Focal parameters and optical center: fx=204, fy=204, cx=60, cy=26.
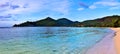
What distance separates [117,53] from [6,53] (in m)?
7.44

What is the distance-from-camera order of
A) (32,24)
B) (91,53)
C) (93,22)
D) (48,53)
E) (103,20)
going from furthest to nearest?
(32,24) < (93,22) < (103,20) < (48,53) < (91,53)

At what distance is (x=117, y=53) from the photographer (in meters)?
12.1

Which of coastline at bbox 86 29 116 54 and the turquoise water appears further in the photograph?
the turquoise water

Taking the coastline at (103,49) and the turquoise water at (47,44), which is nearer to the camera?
the coastline at (103,49)

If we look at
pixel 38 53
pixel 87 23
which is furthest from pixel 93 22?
pixel 38 53

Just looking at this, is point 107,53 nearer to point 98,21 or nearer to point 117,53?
point 117,53

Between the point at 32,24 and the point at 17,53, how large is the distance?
178m

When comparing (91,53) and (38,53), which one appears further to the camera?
(38,53)

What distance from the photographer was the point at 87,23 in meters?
184

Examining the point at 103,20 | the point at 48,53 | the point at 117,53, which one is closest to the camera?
the point at 117,53

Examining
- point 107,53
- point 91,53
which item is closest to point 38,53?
point 91,53

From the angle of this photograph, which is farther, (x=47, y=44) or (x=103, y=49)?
(x=47, y=44)

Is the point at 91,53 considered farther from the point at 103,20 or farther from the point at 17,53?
the point at 103,20

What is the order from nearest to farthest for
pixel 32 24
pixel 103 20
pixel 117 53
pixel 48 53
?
pixel 117 53 < pixel 48 53 < pixel 103 20 < pixel 32 24
